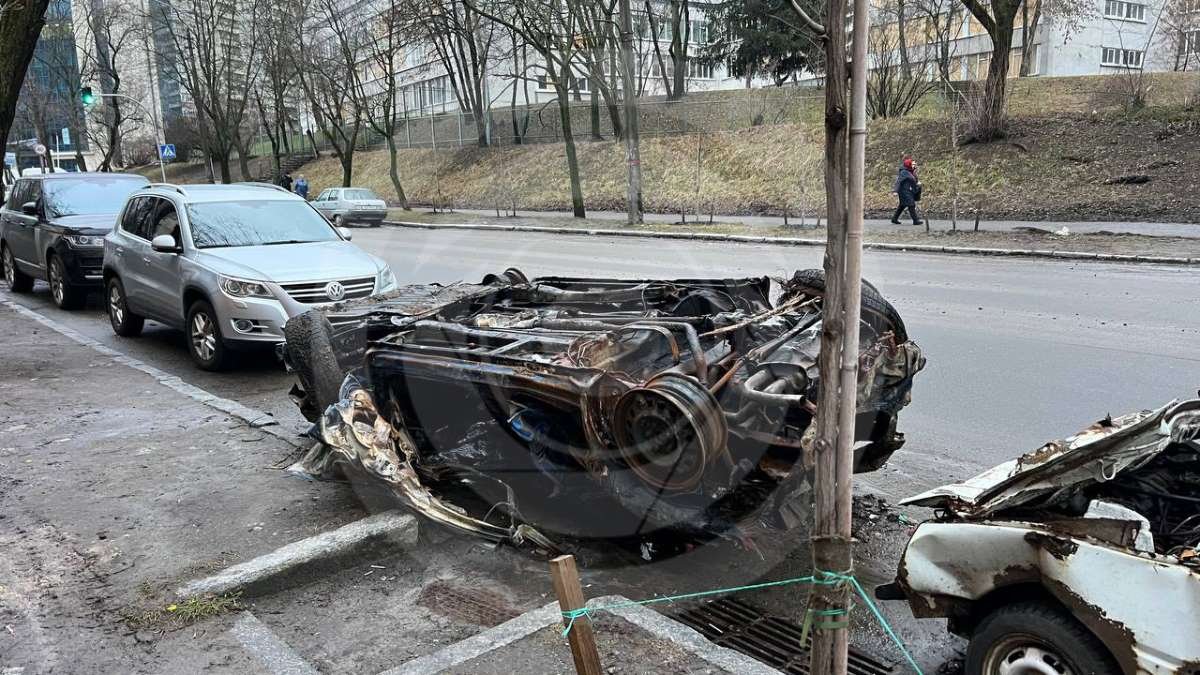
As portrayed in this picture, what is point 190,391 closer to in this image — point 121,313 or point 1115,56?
point 121,313

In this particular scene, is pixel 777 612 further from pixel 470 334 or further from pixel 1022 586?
pixel 470 334

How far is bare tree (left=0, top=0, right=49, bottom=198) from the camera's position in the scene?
11570 mm

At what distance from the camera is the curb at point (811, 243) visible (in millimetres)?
15188

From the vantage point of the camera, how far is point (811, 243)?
2008cm

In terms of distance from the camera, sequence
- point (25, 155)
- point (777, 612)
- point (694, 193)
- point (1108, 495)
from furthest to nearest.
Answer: point (25, 155), point (694, 193), point (777, 612), point (1108, 495)

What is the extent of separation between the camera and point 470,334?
5113mm

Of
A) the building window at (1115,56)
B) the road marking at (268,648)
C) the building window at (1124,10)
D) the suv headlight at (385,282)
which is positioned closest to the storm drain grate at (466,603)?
the road marking at (268,648)

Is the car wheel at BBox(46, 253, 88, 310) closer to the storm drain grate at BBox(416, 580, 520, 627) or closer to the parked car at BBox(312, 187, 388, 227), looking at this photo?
the storm drain grate at BBox(416, 580, 520, 627)

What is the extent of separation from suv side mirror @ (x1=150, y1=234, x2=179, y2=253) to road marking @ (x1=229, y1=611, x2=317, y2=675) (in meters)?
6.02

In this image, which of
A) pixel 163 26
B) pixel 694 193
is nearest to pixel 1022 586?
pixel 694 193

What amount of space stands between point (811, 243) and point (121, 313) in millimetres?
14370

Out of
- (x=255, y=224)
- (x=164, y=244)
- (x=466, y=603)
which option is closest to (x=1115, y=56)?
(x=255, y=224)

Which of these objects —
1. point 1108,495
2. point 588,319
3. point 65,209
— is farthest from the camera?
point 65,209

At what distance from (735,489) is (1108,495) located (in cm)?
158
